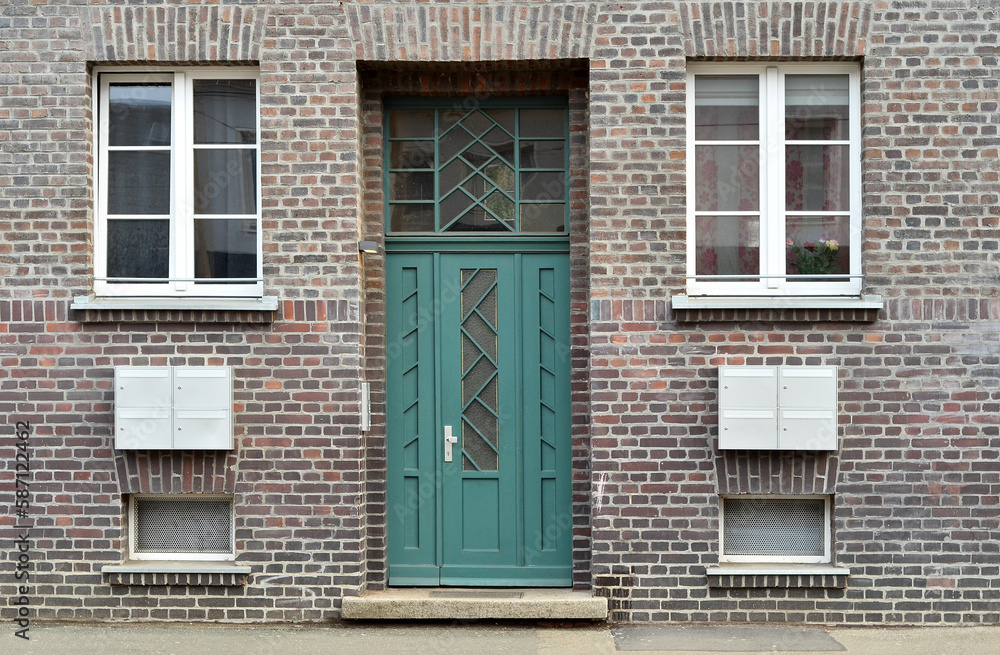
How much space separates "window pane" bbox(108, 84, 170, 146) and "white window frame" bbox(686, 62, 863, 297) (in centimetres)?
372

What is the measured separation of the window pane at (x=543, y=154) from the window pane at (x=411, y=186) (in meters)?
0.70

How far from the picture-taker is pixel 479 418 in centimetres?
723

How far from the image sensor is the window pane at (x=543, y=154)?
7.21 metres

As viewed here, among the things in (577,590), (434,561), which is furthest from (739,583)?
(434,561)

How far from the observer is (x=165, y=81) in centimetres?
705

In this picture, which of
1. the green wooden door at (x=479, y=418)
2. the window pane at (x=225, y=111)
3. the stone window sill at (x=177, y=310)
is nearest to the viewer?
the stone window sill at (x=177, y=310)

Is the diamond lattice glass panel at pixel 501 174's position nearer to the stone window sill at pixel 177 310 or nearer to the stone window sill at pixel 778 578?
the stone window sill at pixel 177 310

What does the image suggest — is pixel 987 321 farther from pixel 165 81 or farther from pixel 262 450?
pixel 165 81

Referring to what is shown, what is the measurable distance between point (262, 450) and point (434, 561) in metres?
1.49

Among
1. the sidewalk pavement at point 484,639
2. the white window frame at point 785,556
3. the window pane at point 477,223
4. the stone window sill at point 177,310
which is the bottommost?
the sidewalk pavement at point 484,639

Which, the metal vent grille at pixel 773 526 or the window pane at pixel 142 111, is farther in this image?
the window pane at pixel 142 111

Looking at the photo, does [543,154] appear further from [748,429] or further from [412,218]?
[748,429]

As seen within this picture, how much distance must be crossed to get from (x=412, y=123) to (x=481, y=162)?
581mm

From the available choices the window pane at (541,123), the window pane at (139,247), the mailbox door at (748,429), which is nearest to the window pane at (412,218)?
the window pane at (541,123)
